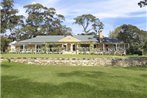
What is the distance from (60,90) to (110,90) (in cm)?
188

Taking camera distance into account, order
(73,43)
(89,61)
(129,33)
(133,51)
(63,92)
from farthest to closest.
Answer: (129,33) → (73,43) → (133,51) → (89,61) → (63,92)

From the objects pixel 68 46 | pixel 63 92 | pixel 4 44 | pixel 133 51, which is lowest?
pixel 63 92

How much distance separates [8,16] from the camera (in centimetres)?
6334

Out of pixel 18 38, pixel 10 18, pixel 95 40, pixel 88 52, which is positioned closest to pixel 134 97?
pixel 88 52

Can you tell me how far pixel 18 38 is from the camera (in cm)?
7356

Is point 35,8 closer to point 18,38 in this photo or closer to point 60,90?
point 18,38

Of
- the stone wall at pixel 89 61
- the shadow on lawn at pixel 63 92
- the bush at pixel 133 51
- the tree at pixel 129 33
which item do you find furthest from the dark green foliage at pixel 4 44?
the shadow on lawn at pixel 63 92

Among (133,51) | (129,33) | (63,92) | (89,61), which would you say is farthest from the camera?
(129,33)

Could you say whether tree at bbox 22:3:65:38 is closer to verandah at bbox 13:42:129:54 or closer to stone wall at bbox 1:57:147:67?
verandah at bbox 13:42:129:54

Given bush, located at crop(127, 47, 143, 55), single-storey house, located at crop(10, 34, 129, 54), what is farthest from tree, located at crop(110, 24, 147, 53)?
bush, located at crop(127, 47, 143, 55)

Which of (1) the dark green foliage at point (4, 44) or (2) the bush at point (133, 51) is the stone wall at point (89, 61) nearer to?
(2) the bush at point (133, 51)

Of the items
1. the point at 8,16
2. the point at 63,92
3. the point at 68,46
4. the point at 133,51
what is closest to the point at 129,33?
the point at 68,46

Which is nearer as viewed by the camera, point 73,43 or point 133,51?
point 133,51

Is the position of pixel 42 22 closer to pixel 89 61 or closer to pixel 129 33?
pixel 129 33
